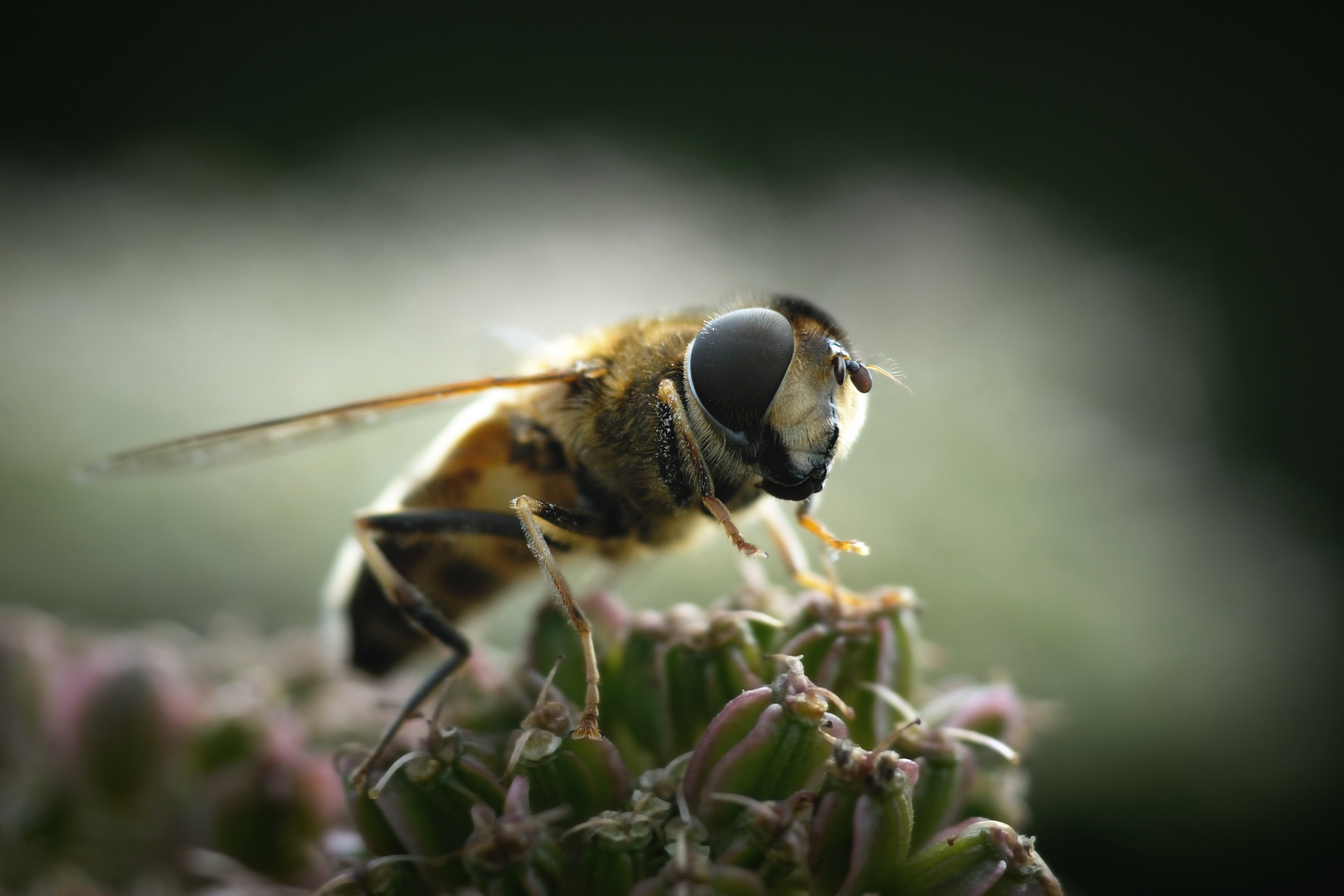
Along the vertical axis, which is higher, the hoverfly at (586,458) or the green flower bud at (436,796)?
the hoverfly at (586,458)

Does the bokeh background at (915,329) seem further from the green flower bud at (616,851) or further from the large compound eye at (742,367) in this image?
the green flower bud at (616,851)

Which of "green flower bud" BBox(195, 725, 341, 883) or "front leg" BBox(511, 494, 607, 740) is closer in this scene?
"front leg" BBox(511, 494, 607, 740)

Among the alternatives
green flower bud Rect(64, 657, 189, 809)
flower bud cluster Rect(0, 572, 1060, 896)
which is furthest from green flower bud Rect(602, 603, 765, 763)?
green flower bud Rect(64, 657, 189, 809)

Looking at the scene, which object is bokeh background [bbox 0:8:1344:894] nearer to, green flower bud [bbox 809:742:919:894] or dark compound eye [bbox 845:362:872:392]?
dark compound eye [bbox 845:362:872:392]

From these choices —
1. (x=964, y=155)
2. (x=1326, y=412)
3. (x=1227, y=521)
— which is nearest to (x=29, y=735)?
(x=1227, y=521)

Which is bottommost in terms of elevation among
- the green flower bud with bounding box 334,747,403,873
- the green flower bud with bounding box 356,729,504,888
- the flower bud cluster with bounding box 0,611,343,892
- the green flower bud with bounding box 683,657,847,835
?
the flower bud cluster with bounding box 0,611,343,892

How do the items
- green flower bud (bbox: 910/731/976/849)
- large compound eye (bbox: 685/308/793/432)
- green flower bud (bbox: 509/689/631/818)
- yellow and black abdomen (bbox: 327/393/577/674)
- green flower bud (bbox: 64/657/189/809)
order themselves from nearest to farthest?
1. green flower bud (bbox: 509/689/631/818)
2. green flower bud (bbox: 910/731/976/849)
3. large compound eye (bbox: 685/308/793/432)
4. yellow and black abdomen (bbox: 327/393/577/674)
5. green flower bud (bbox: 64/657/189/809)

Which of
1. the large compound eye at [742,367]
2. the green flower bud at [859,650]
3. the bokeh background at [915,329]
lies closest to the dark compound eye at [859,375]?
the large compound eye at [742,367]
